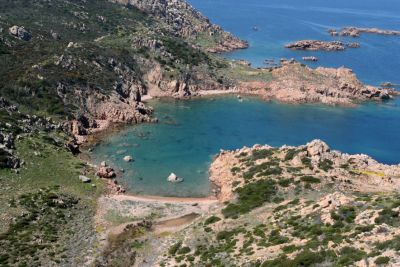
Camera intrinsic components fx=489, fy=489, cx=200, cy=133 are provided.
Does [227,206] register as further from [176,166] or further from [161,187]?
[176,166]

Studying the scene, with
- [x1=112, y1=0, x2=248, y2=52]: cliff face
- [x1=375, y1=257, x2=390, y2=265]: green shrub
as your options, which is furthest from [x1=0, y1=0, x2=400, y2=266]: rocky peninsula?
[x1=112, y1=0, x2=248, y2=52]: cliff face

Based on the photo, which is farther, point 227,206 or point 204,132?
point 204,132

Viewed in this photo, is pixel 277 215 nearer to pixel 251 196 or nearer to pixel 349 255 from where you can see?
pixel 251 196

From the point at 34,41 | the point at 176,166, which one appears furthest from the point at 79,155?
the point at 34,41

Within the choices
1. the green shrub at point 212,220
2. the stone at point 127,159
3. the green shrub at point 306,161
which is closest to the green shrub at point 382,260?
the green shrub at point 212,220

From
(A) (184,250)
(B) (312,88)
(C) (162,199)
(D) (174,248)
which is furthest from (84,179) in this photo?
(B) (312,88)

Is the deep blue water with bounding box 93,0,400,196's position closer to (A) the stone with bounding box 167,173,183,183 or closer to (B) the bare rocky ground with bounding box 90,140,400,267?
(A) the stone with bounding box 167,173,183,183

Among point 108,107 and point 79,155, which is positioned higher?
point 108,107

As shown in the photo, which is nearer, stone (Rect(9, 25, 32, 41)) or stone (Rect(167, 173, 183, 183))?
stone (Rect(167, 173, 183, 183))
